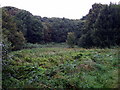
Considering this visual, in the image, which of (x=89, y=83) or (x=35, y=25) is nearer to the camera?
(x=89, y=83)

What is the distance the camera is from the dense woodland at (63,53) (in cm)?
636

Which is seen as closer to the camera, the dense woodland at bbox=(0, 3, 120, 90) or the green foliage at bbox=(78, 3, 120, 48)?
the dense woodland at bbox=(0, 3, 120, 90)

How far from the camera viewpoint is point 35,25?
3922cm

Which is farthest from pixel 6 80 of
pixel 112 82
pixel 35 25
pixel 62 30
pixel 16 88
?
pixel 62 30

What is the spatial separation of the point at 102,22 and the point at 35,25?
1985 centimetres

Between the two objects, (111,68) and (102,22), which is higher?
(102,22)

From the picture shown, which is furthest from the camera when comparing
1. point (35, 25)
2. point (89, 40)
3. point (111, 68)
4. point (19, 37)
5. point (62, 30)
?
point (62, 30)

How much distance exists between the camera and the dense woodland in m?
6.36

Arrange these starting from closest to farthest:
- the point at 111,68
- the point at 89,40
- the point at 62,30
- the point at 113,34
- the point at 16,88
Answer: the point at 16,88 < the point at 111,68 < the point at 113,34 < the point at 89,40 < the point at 62,30

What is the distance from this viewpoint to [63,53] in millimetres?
14289

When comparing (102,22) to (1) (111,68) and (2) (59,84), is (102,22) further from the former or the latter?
(2) (59,84)

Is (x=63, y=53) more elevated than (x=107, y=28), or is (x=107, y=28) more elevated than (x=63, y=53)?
(x=107, y=28)

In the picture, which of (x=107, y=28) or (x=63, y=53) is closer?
(x=63, y=53)

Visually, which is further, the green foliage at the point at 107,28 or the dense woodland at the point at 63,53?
the green foliage at the point at 107,28
